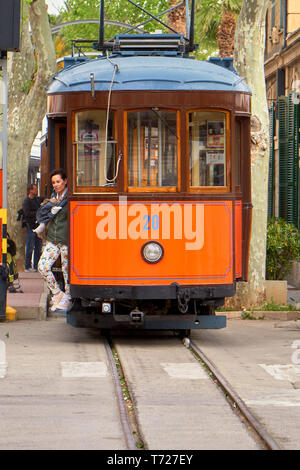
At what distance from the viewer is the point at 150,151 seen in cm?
1252

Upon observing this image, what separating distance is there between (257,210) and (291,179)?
417 inches

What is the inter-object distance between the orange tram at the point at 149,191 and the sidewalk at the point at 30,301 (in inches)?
103

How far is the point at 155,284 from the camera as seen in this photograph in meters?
12.4

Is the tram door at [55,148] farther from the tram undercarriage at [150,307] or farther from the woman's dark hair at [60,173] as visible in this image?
the tram undercarriage at [150,307]

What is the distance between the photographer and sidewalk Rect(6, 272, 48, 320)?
1547cm

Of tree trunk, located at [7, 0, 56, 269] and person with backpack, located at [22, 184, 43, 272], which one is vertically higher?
tree trunk, located at [7, 0, 56, 269]

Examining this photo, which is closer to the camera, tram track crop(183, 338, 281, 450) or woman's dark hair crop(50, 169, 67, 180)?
tram track crop(183, 338, 281, 450)

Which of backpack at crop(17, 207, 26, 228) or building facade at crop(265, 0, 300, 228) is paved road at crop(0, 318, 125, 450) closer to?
backpack at crop(17, 207, 26, 228)

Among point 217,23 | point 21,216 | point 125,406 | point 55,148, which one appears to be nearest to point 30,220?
point 21,216

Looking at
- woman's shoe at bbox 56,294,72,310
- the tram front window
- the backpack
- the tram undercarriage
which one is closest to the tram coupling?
the tram undercarriage

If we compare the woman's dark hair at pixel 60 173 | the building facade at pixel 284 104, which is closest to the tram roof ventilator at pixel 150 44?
the woman's dark hair at pixel 60 173

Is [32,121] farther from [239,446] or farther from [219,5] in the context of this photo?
[239,446]

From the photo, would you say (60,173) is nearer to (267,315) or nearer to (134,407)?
(267,315)

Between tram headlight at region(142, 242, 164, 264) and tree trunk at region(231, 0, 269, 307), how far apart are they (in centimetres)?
436
